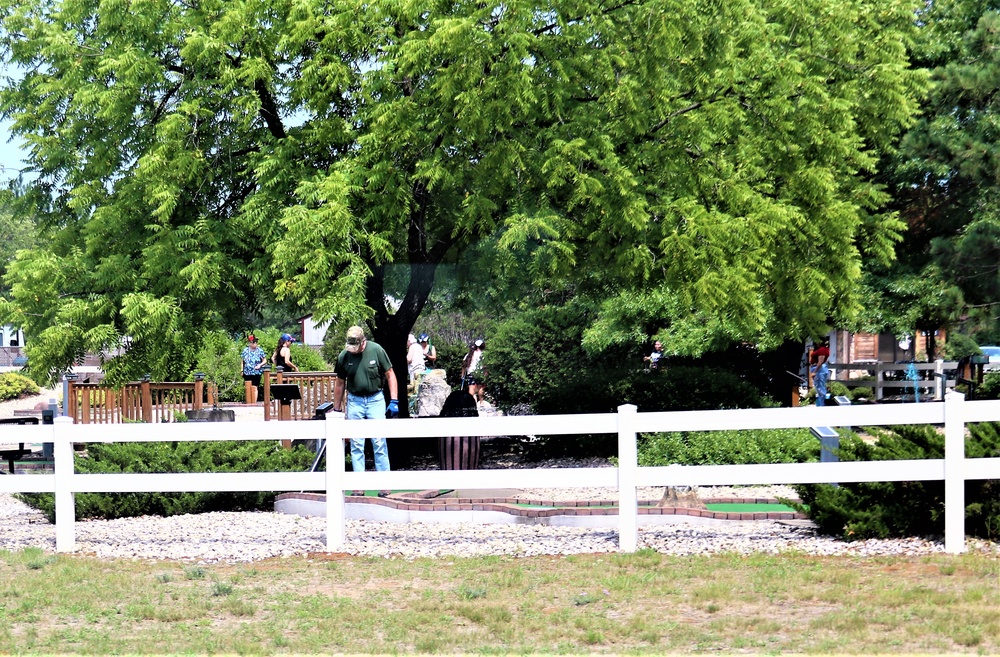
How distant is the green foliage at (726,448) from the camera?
48.3 ft

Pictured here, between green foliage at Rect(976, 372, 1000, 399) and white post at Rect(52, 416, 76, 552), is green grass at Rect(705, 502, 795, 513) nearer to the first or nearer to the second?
white post at Rect(52, 416, 76, 552)

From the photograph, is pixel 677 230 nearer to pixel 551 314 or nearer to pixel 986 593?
pixel 986 593

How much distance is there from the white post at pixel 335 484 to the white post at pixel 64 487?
7.18ft

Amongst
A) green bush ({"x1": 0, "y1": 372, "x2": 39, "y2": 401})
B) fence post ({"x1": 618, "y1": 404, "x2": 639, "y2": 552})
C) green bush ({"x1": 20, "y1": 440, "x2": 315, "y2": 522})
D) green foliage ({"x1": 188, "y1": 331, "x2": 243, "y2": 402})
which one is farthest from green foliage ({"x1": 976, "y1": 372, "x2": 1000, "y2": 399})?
green bush ({"x1": 0, "y1": 372, "x2": 39, "y2": 401})

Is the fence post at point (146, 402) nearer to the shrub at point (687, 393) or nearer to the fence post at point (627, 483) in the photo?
the shrub at point (687, 393)

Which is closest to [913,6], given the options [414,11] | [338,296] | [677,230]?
[677,230]

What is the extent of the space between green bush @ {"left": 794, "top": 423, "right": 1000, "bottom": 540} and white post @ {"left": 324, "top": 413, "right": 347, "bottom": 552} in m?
3.71

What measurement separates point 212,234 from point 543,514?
689 cm

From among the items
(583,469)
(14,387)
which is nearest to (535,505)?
(583,469)

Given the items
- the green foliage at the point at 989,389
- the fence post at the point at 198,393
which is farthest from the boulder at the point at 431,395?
the green foliage at the point at 989,389

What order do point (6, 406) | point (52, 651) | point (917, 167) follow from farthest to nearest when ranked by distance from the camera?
point (6, 406) → point (917, 167) → point (52, 651)

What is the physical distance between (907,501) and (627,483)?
7.17 feet

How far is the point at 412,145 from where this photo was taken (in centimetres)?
1502

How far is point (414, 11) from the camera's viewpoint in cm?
1437
